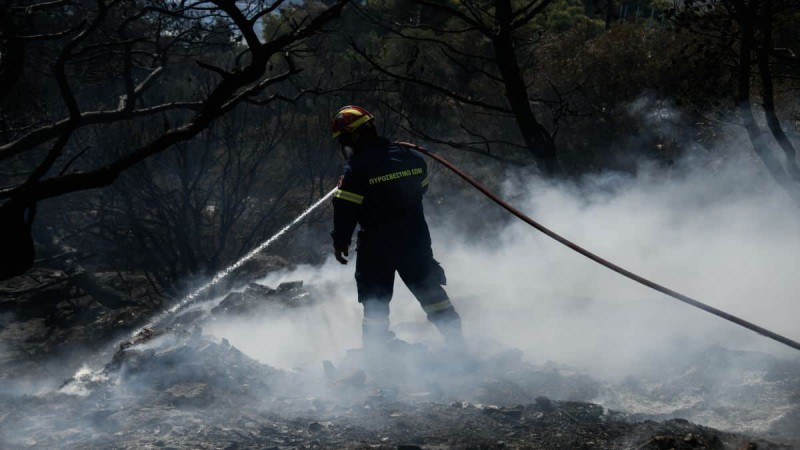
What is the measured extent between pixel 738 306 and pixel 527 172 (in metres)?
6.14

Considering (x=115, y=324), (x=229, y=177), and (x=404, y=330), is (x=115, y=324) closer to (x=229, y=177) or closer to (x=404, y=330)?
(x=229, y=177)

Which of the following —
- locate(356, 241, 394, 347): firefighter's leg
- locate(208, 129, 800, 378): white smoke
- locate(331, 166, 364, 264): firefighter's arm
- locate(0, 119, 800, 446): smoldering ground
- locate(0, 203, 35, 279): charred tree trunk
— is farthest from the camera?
locate(208, 129, 800, 378): white smoke

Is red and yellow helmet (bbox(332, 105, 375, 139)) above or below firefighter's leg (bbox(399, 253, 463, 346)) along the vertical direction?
above

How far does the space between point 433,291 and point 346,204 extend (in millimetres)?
913

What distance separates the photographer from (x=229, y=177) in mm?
11297

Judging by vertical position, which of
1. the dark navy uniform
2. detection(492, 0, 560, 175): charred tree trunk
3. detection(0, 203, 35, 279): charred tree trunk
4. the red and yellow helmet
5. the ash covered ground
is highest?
detection(492, 0, 560, 175): charred tree trunk

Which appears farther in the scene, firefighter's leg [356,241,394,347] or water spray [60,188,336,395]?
firefighter's leg [356,241,394,347]

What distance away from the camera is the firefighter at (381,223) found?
197 inches

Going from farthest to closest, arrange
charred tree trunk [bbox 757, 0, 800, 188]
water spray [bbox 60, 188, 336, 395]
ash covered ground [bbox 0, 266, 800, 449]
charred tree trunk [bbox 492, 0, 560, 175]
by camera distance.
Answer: charred tree trunk [bbox 492, 0, 560, 175], water spray [bbox 60, 188, 336, 395], charred tree trunk [bbox 757, 0, 800, 188], ash covered ground [bbox 0, 266, 800, 449]

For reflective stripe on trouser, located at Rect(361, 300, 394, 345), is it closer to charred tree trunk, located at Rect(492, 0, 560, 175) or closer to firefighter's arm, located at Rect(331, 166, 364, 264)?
firefighter's arm, located at Rect(331, 166, 364, 264)

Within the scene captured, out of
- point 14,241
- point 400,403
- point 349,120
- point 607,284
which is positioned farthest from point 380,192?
point 607,284

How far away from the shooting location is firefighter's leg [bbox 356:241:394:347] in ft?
17.3

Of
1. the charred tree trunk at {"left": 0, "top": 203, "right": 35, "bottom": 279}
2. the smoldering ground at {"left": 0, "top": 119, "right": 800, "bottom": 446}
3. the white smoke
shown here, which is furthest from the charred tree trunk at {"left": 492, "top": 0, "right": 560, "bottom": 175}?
the charred tree trunk at {"left": 0, "top": 203, "right": 35, "bottom": 279}

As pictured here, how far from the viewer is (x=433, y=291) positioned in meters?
5.28
